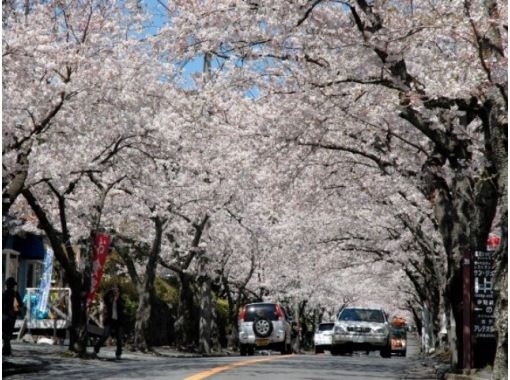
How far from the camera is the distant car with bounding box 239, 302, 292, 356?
1321 inches

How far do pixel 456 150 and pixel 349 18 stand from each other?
298 cm

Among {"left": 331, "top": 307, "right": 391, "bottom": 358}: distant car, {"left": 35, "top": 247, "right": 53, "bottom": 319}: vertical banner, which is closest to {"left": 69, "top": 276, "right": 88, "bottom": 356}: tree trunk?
{"left": 35, "top": 247, "right": 53, "bottom": 319}: vertical banner

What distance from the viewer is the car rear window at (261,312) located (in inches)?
1336

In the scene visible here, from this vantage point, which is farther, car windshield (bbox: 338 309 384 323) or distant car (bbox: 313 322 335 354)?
distant car (bbox: 313 322 335 354)

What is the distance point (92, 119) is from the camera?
21.6 meters

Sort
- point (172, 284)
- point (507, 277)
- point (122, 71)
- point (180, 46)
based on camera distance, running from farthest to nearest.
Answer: point (172, 284) < point (122, 71) < point (180, 46) < point (507, 277)

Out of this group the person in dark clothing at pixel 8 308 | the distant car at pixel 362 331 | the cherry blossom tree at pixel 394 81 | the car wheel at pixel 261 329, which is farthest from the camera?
the car wheel at pixel 261 329

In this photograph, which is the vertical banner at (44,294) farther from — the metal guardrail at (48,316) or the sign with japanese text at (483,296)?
the sign with japanese text at (483,296)

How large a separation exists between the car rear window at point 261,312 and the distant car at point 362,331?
2457mm

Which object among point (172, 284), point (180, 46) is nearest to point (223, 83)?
point (180, 46)

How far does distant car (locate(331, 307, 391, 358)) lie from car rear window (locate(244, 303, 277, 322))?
2.46m

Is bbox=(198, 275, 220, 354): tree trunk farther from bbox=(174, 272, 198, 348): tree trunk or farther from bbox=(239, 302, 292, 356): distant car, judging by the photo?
bbox=(239, 302, 292, 356): distant car

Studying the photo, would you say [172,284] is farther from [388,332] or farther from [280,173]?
[280,173]

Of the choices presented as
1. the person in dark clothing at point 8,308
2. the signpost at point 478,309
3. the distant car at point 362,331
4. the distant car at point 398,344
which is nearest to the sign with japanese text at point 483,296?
the signpost at point 478,309
